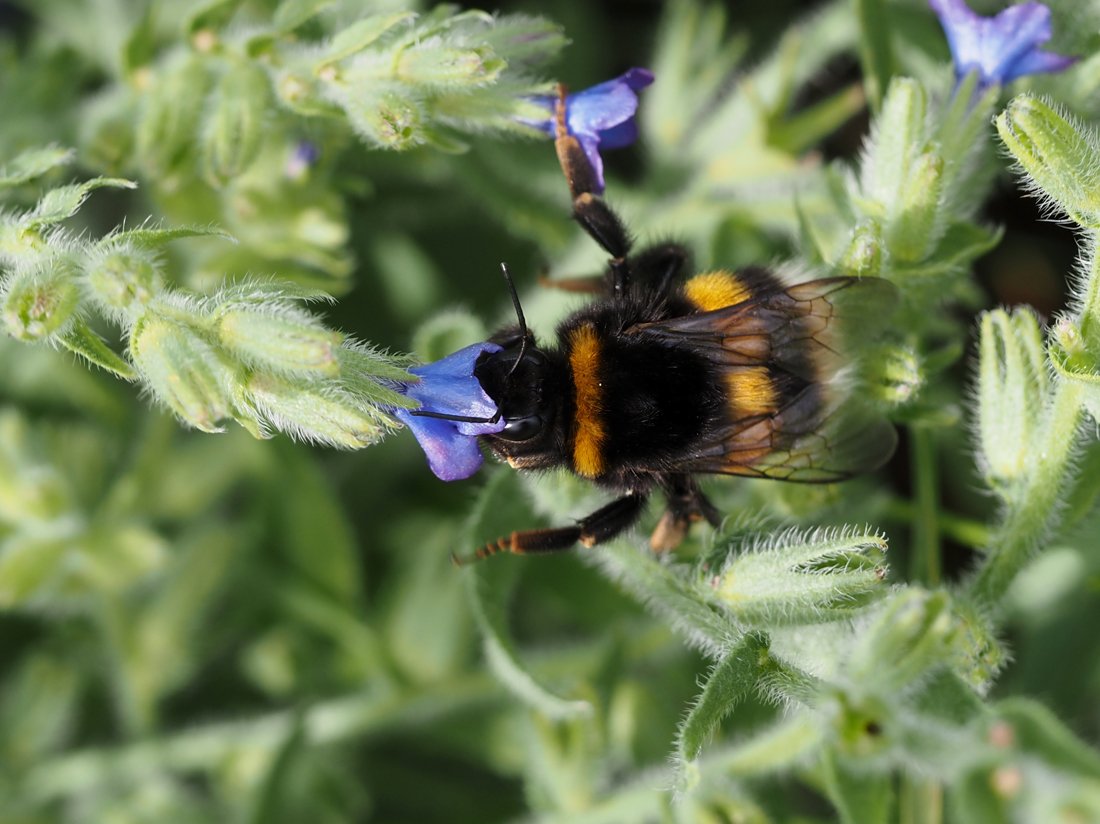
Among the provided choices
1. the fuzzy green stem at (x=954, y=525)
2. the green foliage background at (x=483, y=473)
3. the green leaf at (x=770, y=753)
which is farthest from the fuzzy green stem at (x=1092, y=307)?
the green leaf at (x=770, y=753)

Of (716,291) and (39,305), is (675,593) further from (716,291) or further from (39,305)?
(39,305)

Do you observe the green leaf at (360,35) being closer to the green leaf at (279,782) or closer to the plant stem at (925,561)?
the plant stem at (925,561)

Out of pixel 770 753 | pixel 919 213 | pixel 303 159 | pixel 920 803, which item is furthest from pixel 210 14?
pixel 920 803

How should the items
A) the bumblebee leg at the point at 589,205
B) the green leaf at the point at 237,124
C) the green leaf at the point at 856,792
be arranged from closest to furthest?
the green leaf at the point at 856,792 < the bumblebee leg at the point at 589,205 < the green leaf at the point at 237,124

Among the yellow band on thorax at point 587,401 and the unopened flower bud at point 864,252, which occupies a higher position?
the unopened flower bud at point 864,252

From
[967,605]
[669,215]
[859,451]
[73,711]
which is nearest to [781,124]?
[669,215]

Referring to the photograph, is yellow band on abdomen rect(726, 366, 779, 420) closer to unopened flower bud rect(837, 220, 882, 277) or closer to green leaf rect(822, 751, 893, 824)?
unopened flower bud rect(837, 220, 882, 277)
